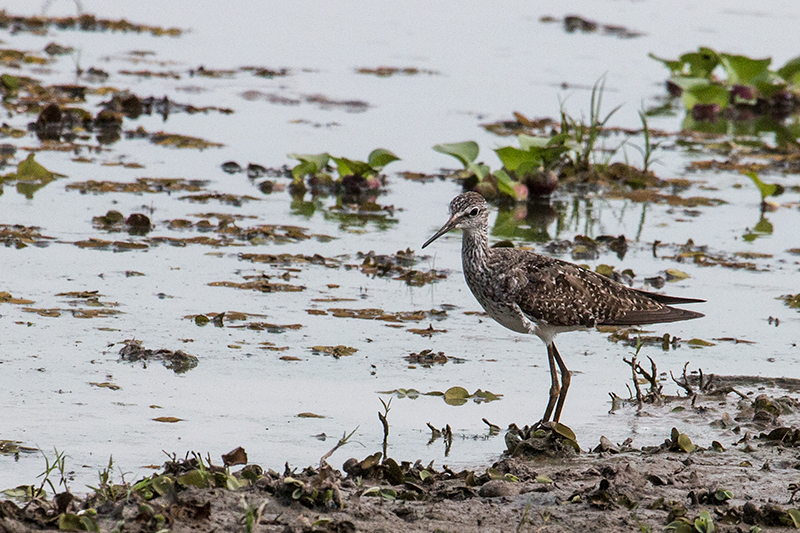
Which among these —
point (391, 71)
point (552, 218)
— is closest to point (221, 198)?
point (552, 218)

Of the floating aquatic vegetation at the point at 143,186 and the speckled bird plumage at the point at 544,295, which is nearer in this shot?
the speckled bird plumage at the point at 544,295

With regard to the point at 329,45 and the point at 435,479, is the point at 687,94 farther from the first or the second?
the point at 435,479

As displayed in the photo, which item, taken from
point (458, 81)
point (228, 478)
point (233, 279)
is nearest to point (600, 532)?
point (228, 478)

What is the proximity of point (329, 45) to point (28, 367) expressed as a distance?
1542cm

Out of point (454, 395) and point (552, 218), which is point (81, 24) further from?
point (454, 395)

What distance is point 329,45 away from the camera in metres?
21.4

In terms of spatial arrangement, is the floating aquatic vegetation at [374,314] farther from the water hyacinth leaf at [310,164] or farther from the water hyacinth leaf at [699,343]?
the water hyacinth leaf at [310,164]

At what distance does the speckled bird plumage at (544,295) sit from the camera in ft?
22.5

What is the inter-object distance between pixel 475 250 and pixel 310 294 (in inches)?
75.1

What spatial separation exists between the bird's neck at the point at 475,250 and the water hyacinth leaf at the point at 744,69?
430 inches

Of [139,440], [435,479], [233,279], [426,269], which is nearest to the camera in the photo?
[435,479]

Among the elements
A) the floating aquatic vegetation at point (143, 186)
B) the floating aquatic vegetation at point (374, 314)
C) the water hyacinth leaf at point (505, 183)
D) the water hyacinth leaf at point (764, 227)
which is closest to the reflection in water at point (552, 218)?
the water hyacinth leaf at point (505, 183)

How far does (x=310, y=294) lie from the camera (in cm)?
858

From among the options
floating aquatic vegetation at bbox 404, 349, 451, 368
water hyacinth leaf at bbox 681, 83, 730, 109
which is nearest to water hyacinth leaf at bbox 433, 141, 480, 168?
floating aquatic vegetation at bbox 404, 349, 451, 368
